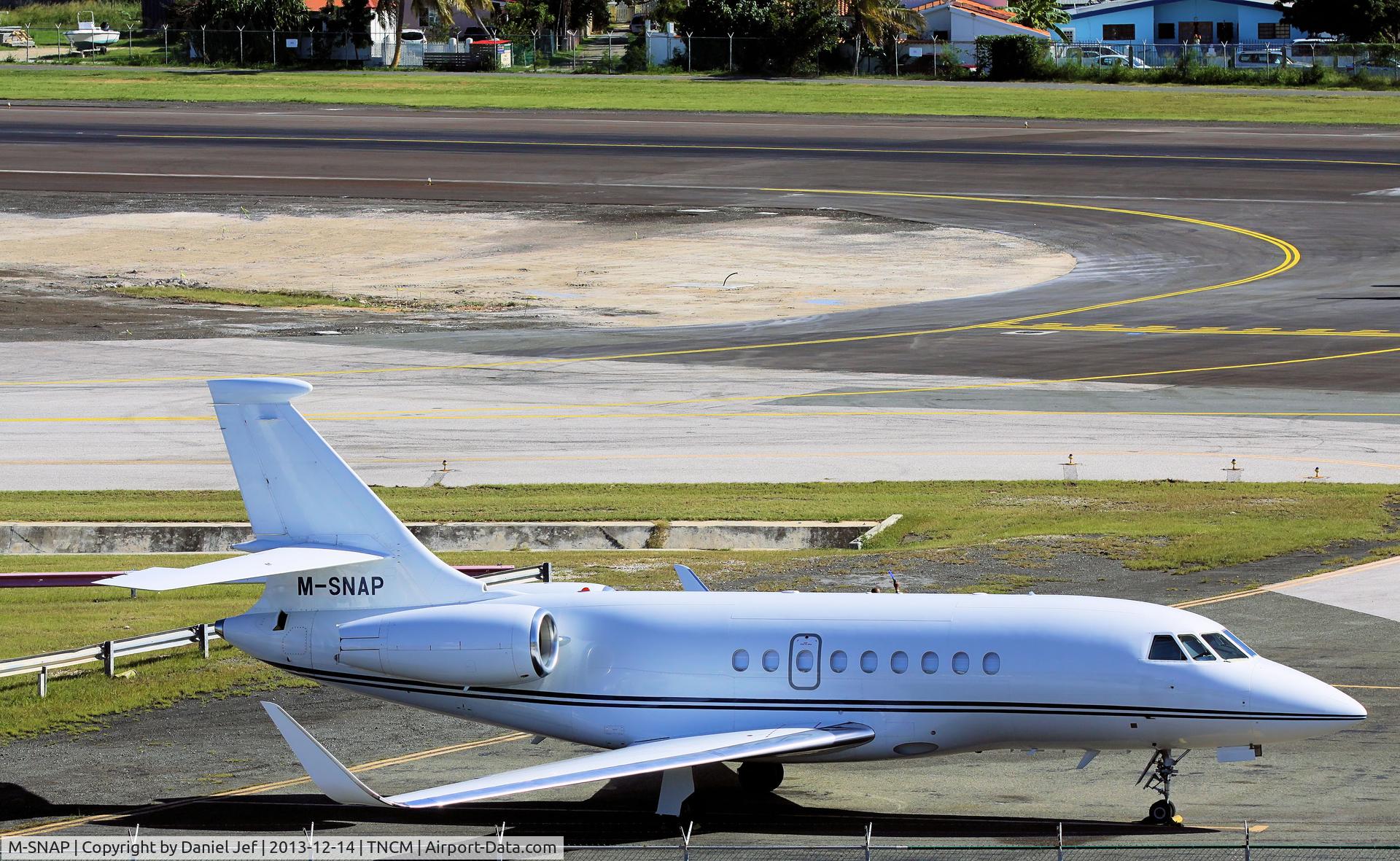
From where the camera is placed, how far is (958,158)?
10031 cm

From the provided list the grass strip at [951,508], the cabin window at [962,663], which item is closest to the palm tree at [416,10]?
the grass strip at [951,508]

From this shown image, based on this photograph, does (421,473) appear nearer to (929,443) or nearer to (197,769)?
(929,443)

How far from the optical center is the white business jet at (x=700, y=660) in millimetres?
21656

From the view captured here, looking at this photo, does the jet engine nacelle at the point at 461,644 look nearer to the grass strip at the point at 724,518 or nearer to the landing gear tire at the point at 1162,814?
the grass strip at the point at 724,518

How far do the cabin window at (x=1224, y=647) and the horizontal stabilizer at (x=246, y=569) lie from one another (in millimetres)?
11653

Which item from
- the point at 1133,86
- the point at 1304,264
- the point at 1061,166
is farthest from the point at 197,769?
the point at 1133,86

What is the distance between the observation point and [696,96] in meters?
133

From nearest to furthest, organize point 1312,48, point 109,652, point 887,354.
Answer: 1. point 109,652
2. point 887,354
3. point 1312,48

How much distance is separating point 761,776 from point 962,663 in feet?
11.7

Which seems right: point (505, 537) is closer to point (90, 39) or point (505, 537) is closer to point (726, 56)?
point (726, 56)

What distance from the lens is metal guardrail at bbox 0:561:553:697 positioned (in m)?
27.4

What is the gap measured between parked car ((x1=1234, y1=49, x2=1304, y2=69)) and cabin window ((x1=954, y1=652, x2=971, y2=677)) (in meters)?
127

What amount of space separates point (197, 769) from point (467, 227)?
60040mm

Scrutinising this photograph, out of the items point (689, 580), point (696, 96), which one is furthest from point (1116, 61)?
point (689, 580)
